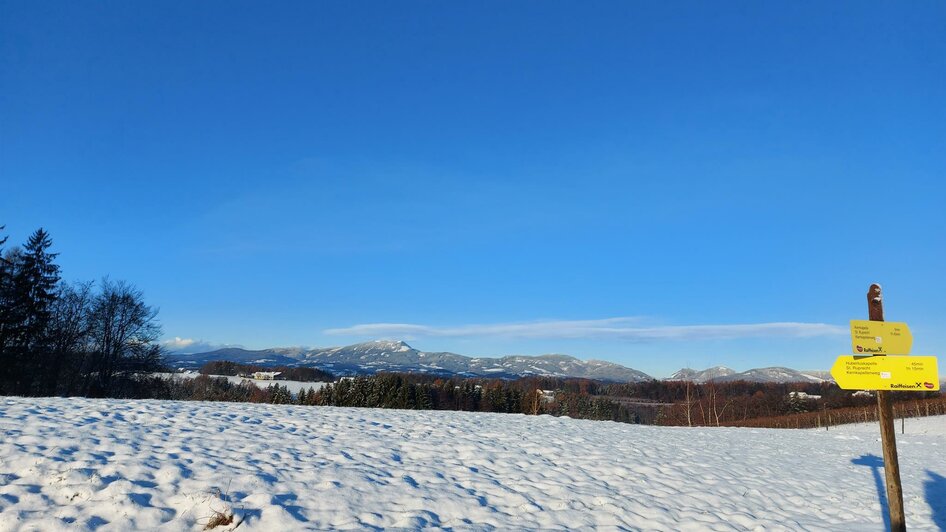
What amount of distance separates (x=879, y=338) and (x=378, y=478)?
7431mm

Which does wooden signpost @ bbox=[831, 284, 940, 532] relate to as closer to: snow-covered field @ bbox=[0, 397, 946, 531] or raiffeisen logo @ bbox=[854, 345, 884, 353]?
raiffeisen logo @ bbox=[854, 345, 884, 353]

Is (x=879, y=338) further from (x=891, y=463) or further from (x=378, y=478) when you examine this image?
(x=378, y=478)

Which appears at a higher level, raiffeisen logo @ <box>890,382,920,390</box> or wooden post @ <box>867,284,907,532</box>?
raiffeisen logo @ <box>890,382,920,390</box>

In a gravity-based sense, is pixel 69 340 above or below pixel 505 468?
above

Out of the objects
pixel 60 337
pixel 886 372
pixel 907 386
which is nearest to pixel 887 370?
pixel 886 372

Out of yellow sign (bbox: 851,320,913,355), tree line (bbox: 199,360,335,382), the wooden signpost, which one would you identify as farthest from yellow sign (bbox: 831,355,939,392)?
tree line (bbox: 199,360,335,382)

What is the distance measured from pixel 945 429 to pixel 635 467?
59632 mm

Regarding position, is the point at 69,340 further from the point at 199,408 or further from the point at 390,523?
the point at 390,523

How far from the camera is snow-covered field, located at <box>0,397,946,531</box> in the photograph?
5.74 metres

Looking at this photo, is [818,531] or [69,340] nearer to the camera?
[818,531]

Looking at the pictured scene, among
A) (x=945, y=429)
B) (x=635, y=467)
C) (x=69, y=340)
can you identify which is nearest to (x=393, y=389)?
(x=69, y=340)

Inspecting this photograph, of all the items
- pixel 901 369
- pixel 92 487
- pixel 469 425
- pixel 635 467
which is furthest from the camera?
pixel 469 425

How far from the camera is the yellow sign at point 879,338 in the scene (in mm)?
6820

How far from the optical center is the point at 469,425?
15.0 m
